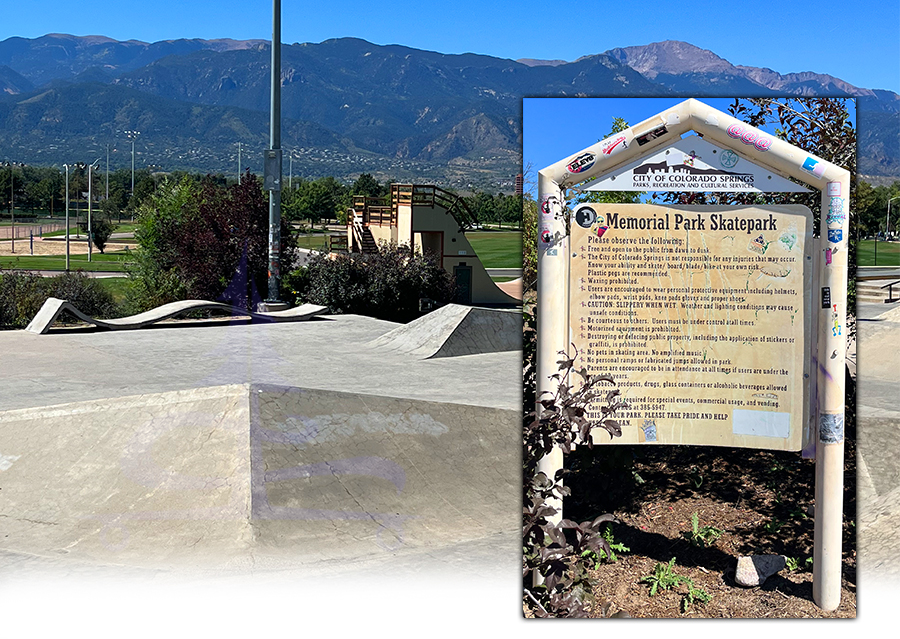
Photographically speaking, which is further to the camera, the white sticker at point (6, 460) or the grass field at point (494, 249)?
the grass field at point (494, 249)

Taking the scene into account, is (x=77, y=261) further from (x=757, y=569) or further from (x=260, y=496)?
(x=757, y=569)

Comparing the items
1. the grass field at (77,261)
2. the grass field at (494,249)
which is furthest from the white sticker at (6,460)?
the grass field at (494,249)

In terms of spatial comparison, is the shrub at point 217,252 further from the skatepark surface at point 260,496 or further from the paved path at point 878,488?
the paved path at point 878,488

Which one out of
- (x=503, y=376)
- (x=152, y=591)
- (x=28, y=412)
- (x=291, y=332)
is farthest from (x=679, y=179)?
(x=291, y=332)

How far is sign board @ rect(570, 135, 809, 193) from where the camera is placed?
133 inches

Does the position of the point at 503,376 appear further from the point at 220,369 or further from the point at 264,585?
the point at 264,585

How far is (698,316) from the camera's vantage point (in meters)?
3.41

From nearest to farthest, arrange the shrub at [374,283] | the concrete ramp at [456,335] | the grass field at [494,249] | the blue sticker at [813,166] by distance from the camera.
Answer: the blue sticker at [813,166] → the concrete ramp at [456,335] → the shrub at [374,283] → the grass field at [494,249]

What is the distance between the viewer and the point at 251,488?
5188mm

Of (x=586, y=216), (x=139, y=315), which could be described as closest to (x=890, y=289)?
(x=139, y=315)

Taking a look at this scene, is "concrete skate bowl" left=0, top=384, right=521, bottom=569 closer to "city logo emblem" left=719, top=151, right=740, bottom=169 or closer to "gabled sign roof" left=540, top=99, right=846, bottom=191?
"gabled sign roof" left=540, top=99, right=846, bottom=191

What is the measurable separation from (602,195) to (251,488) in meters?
2.81

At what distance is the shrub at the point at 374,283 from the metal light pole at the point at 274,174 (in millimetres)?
1371

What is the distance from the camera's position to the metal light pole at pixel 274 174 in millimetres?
17922
